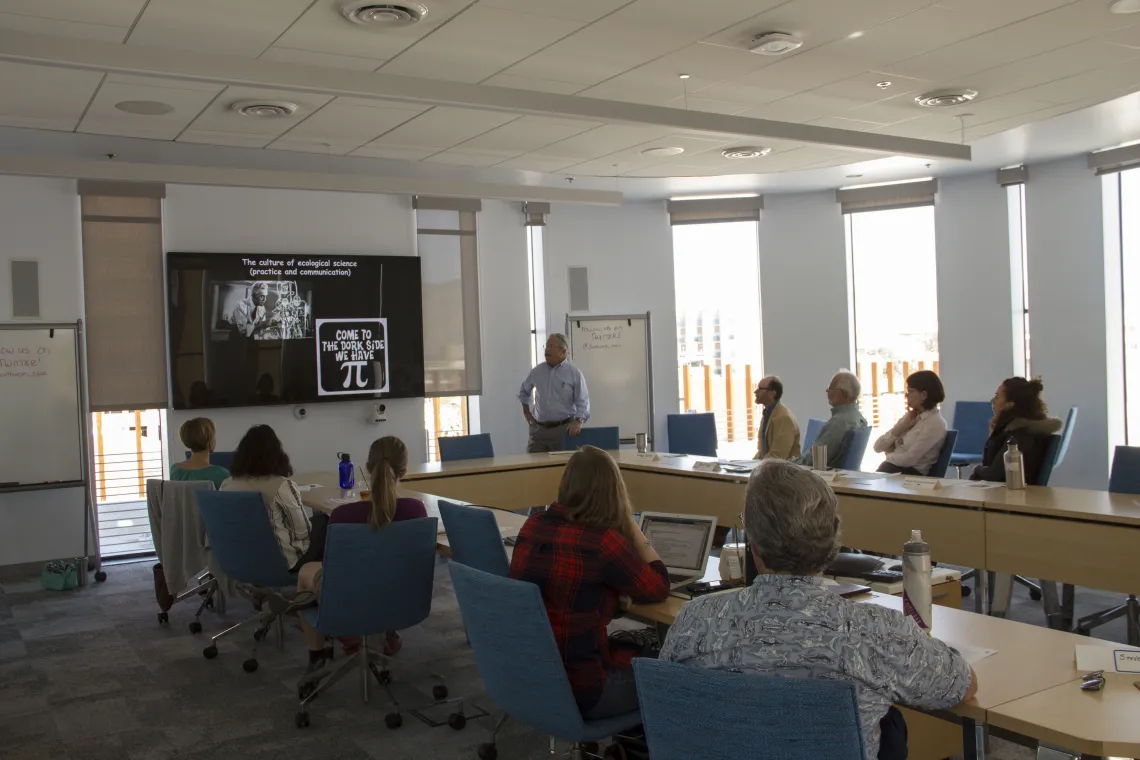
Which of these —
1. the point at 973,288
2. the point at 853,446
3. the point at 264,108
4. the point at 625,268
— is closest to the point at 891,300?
the point at 973,288

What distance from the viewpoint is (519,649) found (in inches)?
104

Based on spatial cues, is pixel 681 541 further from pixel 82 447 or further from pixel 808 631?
pixel 82 447

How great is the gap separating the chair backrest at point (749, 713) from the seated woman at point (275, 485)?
122 inches

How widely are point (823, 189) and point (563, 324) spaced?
9.45 feet

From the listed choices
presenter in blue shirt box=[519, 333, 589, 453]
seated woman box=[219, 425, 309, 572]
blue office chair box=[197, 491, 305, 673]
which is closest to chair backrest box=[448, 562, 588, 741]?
blue office chair box=[197, 491, 305, 673]

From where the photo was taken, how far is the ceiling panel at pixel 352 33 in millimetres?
4289

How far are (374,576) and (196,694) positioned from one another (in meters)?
1.32

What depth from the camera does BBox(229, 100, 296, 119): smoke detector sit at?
222 inches

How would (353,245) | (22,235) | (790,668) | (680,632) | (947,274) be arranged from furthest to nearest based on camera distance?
(947,274)
(353,245)
(22,235)
(680,632)
(790,668)

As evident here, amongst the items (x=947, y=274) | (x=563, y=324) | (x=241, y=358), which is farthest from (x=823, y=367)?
(x=241, y=358)

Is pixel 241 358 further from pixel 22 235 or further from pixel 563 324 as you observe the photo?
pixel 563 324

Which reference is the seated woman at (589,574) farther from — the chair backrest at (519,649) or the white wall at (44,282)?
the white wall at (44,282)

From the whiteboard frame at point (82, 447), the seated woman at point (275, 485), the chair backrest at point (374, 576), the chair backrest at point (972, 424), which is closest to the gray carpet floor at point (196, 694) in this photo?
the chair backrest at point (374, 576)

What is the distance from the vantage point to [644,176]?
8.52m
